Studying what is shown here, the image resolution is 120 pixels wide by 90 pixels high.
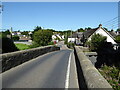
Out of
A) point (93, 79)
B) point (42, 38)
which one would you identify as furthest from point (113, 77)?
point (42, 38)

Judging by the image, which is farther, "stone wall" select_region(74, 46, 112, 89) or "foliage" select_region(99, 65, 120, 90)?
"foliage" select_region(99, 65, 120, 90)

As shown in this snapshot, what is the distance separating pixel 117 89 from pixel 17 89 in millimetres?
3764

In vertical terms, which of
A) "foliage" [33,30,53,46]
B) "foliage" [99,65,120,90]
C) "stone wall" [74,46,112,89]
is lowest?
"foliage" [99,65,120,90]

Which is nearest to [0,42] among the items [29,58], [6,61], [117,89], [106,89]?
[29,58]

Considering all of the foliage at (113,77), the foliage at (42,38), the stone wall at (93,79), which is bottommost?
the foliage at (113,77)

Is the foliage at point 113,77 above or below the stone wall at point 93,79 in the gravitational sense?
below

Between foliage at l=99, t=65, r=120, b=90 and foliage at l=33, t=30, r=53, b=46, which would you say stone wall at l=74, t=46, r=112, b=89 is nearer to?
foliage at l=99, t=65, r=120, b=90

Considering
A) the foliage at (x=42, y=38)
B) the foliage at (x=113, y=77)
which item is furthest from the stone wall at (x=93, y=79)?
the foliage at (x=42, y=38)

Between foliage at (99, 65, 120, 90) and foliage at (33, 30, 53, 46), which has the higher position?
foliage at (33, 30, 53, 46)

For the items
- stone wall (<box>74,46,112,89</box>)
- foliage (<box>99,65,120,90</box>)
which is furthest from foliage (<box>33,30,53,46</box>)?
stone wall (<box>74,46,112,89</box>)

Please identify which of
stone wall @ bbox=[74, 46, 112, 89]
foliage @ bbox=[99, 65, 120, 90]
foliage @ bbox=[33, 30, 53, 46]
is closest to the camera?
stone wall @ bbox=[74, 46, 112, 89]

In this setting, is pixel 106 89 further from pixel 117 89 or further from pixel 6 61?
pixel 6 61

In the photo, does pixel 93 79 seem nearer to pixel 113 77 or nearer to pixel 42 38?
pixel 113 77

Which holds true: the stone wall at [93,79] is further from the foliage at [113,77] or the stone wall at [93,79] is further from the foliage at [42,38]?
the foliage at [42,38]
